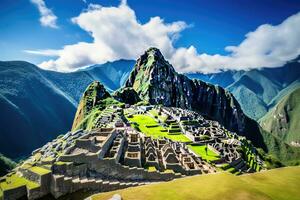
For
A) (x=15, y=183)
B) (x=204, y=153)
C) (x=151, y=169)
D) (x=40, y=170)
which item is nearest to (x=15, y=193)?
(x=15, y=183)

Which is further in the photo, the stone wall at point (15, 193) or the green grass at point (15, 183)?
the green grass at point (15, 183)

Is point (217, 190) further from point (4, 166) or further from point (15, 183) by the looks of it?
point (4, 166)

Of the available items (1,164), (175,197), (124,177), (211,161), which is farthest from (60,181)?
(1,164)

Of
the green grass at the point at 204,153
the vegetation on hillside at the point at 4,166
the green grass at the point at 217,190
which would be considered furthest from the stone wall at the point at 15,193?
the vegetation on hillside at the point at 4,166

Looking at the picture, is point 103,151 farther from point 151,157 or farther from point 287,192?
point 287,192

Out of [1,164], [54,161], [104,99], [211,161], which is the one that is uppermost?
[104,99]

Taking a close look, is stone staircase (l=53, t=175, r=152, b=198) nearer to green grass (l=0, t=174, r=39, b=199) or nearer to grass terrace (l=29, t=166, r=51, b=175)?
grass terrace (l=29, t=166, r=51, b=175)

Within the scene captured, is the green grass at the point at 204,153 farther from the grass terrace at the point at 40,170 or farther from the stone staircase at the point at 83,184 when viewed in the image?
the grass terrace at the point at 40,170

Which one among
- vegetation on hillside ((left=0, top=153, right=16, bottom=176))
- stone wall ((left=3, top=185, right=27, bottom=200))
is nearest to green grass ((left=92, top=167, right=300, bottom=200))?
stone wall ((left=3, top=185, right=27, bottom=200))
